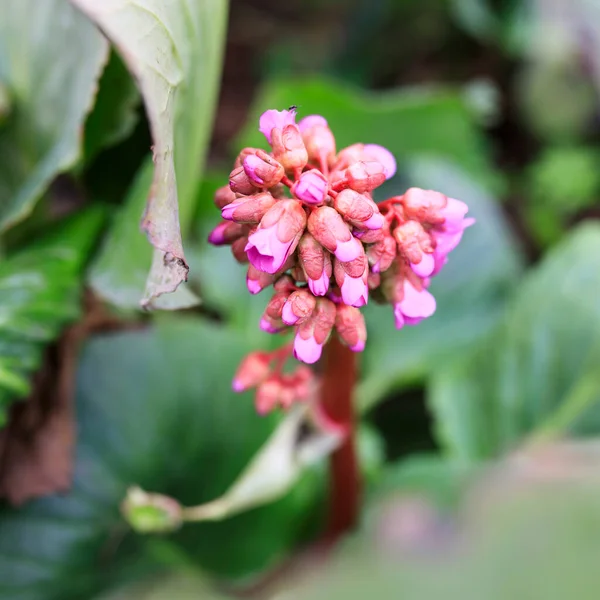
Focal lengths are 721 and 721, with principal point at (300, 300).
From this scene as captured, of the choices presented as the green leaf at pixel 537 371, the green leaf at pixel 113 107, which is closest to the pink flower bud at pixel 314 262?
the green leaf at pixel 113 107

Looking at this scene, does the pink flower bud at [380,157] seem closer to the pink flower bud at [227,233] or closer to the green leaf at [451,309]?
the pink flower bud at [227,233]

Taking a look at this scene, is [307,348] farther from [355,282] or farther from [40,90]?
[40,90]

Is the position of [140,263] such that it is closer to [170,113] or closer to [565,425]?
[170,113]

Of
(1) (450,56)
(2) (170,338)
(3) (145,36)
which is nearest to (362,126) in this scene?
(2) (170,338)

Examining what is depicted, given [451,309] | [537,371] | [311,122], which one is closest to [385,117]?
[451,309]

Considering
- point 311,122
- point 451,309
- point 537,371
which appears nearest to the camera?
point 311,122

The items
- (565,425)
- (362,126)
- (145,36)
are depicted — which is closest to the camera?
(145,36)
